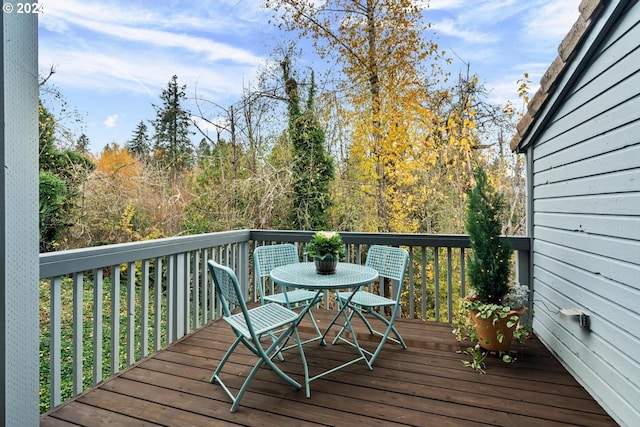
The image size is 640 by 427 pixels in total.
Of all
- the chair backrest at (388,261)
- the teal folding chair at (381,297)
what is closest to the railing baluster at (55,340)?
the teal folding chair at (381,297)

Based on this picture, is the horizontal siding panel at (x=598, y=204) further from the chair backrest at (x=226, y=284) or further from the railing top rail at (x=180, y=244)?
the chair backrest at (x=226, y=284)

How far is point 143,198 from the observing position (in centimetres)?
677

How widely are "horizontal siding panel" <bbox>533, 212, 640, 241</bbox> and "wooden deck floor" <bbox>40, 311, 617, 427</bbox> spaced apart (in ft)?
3.36

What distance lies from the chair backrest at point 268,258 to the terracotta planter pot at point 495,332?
1751 mm

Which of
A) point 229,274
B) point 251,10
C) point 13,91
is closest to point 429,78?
point 251,10

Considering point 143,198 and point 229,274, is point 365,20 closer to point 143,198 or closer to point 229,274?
point 143,198

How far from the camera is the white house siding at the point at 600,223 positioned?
73.6 inches

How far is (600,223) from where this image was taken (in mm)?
2207

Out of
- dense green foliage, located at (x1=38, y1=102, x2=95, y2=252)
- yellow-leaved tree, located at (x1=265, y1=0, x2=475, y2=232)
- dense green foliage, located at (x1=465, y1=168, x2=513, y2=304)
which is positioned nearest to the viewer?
dense green foliage, located at (x1=465, y1=168, x2=513, y2=304)

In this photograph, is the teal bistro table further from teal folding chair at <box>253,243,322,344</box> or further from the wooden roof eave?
the wooden roof eave

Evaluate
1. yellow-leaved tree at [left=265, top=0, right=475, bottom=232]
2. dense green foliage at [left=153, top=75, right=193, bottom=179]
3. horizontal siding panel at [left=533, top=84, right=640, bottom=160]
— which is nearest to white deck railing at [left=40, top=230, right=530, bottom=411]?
horizontal siding panel at [left=533, top=84, right=640, bottom=160]

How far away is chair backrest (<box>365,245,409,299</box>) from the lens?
9.93 ft

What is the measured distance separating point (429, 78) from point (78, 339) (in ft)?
19.8

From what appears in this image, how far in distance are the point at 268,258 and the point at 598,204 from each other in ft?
8.33
